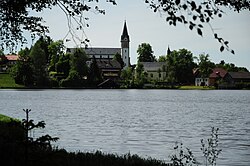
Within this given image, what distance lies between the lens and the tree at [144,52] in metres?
187

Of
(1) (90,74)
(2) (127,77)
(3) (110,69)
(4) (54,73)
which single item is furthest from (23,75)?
(3) (110,69)

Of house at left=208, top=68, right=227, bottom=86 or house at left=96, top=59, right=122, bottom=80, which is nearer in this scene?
house at left=96, top=59, right=122, bottom=80

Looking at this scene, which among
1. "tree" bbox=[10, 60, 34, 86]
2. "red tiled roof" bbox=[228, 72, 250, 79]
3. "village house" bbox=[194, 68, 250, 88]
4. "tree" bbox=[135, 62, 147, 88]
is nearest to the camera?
"tree" bbox=[10, 60, 34, 86]

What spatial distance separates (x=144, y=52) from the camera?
A: 188750 mm

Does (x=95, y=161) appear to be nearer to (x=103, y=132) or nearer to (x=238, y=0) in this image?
(x=238, y=0)

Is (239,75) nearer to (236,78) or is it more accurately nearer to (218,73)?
(236,78)

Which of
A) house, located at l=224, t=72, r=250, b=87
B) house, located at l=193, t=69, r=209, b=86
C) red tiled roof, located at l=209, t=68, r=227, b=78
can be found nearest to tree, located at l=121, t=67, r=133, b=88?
house, located at l=193, t=69, r=209, b=86

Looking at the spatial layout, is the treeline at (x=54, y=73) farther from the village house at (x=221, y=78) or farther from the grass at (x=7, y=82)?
the village house at (x=221, y=78)

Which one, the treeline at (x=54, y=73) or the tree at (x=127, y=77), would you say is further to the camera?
the tree at (x=127, y=77)

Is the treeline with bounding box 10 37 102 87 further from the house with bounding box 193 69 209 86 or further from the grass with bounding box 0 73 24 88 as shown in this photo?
the house with bounding box 193 69 209 86

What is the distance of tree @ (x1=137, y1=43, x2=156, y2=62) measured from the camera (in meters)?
187

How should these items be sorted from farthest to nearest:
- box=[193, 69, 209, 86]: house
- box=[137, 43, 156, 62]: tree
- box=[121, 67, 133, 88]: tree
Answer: box=[137, 43, 156, 62]: tree, box=[193, 69, 209, 86]: house, box=[121, 67, 133, 88]: tree

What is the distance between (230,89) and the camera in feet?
534

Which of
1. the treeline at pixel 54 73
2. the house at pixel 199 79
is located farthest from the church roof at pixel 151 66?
the treeline at pixel 54 73
